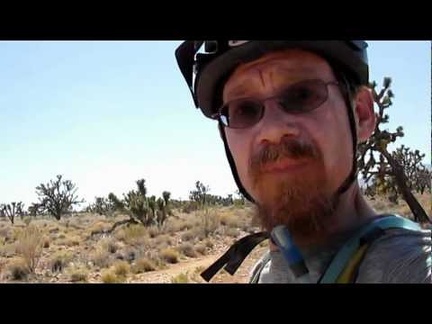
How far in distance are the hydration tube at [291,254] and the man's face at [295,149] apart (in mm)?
70

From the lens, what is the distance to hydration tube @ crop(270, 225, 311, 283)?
0.88 m

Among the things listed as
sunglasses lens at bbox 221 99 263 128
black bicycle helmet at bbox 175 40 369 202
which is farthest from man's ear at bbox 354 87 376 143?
sunglasses lens at bbox 221 99 263 128

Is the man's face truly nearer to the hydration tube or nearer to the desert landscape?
the hydration tube

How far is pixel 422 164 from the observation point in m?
8.97

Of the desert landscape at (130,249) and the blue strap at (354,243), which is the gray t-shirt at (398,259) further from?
the desert landscape at (130,249)

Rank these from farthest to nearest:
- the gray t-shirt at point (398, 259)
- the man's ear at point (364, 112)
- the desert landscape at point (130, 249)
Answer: the desert landscape at point (130, 249)
the man's ear at point (364, 112)
the gray t-shirt at point (398, 259)

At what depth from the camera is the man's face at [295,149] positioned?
95 cm


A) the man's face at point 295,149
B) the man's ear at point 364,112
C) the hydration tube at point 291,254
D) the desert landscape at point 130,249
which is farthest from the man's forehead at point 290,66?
the desert landscape at point 130,249
